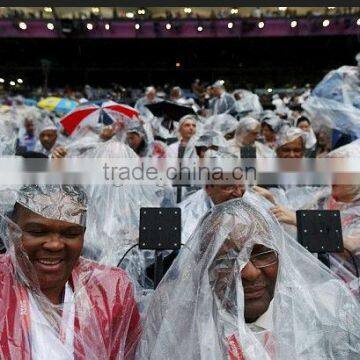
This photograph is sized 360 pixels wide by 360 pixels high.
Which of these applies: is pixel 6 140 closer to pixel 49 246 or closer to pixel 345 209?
pixel 49 246

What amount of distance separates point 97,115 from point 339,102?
2341 millimetres

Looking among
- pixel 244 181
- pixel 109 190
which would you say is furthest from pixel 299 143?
pixel 109 190

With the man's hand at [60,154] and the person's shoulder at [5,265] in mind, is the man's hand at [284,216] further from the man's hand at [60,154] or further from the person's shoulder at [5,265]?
the man's hand at [60,154]

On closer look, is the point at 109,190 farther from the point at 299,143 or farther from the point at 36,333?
the point at 299,143

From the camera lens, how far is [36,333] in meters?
1.24

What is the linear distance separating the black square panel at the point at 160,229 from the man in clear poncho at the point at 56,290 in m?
0.27

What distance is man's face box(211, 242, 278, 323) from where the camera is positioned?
1.27 metres

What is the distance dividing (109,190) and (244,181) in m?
0.84

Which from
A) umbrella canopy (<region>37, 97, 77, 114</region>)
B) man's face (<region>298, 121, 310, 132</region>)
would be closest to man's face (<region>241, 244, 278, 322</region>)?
man's face (<region>298, 121, 310, 132</region>)

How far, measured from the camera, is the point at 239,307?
1232mm

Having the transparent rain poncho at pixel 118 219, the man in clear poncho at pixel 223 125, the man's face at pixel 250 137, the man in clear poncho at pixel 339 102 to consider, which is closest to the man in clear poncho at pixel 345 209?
the transparent rain poncho at pixel 118 219

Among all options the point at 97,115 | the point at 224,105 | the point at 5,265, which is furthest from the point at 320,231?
the point at 224,105

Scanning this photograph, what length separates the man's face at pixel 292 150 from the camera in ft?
12.9

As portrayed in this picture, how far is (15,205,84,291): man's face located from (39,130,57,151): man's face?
162 inches
